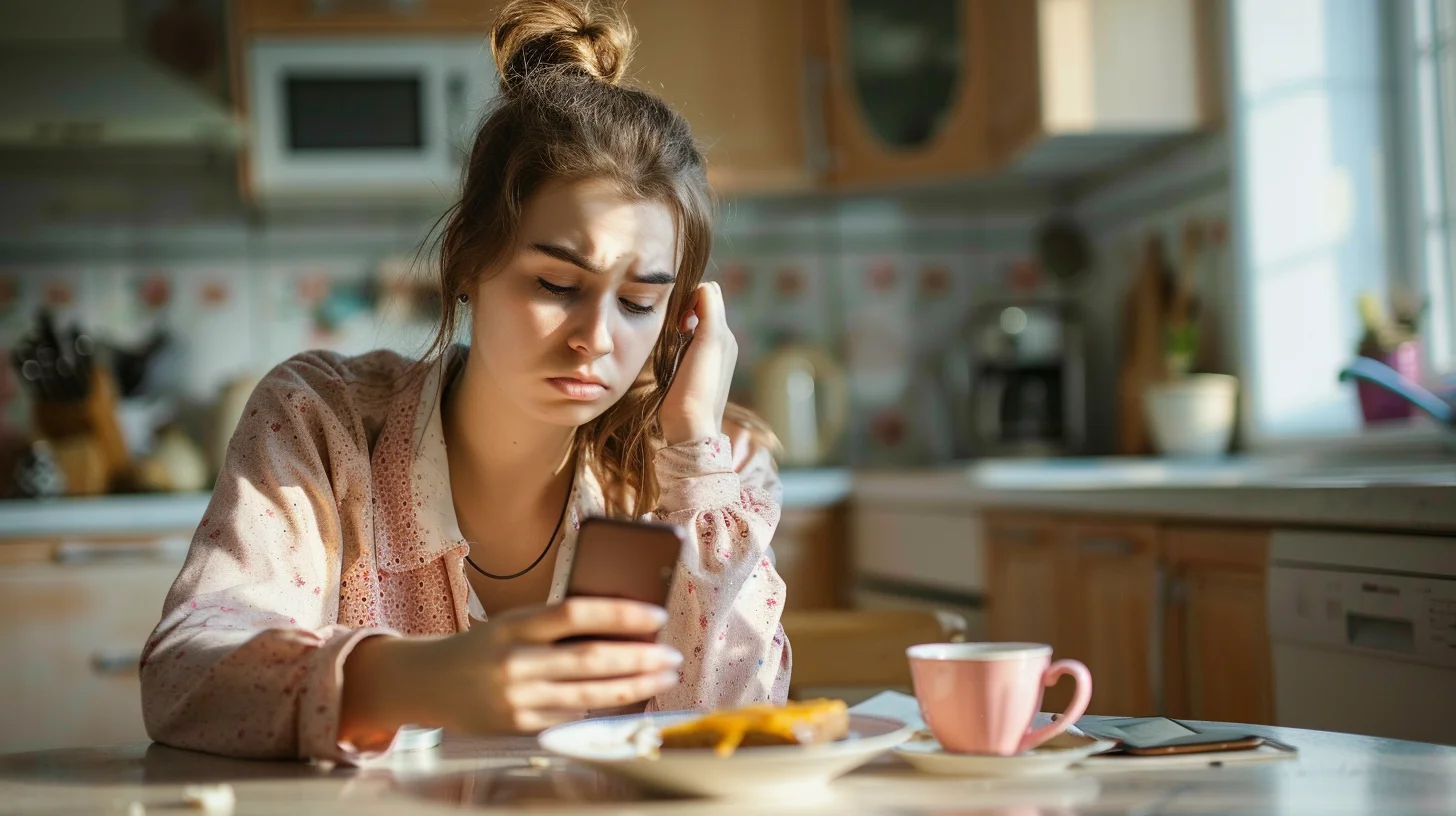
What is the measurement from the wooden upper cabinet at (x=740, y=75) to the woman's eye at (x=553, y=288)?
238 cm

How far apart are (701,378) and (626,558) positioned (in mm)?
600

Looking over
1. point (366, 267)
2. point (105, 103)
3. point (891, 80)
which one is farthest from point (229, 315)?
point (891, 80)

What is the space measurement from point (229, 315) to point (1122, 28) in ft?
7.60

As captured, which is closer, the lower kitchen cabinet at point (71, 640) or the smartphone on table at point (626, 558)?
the smartphone on table at point (626, 558)

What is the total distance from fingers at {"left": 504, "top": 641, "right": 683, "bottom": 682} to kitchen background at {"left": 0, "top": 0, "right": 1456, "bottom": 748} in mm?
1476

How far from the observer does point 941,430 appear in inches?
153

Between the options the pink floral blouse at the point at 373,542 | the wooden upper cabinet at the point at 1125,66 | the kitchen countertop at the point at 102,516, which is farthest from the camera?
the kitchen countertop at the point at 102,516

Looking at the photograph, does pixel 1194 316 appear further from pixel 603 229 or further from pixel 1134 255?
pixel 603 229

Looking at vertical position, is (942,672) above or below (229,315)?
below

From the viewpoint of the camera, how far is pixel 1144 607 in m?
2.11

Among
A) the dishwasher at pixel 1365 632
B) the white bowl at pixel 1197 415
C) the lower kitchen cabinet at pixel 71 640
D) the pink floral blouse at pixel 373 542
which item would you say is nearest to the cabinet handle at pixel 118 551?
the lower kitchen cabinet at pixel 71 640

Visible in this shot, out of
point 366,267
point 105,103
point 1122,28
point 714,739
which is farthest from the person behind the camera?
point 366,267

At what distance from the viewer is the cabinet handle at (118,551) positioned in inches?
119

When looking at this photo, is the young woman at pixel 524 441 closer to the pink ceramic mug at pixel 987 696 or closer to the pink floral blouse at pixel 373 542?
the pink floral blouse at pixel 373 542
